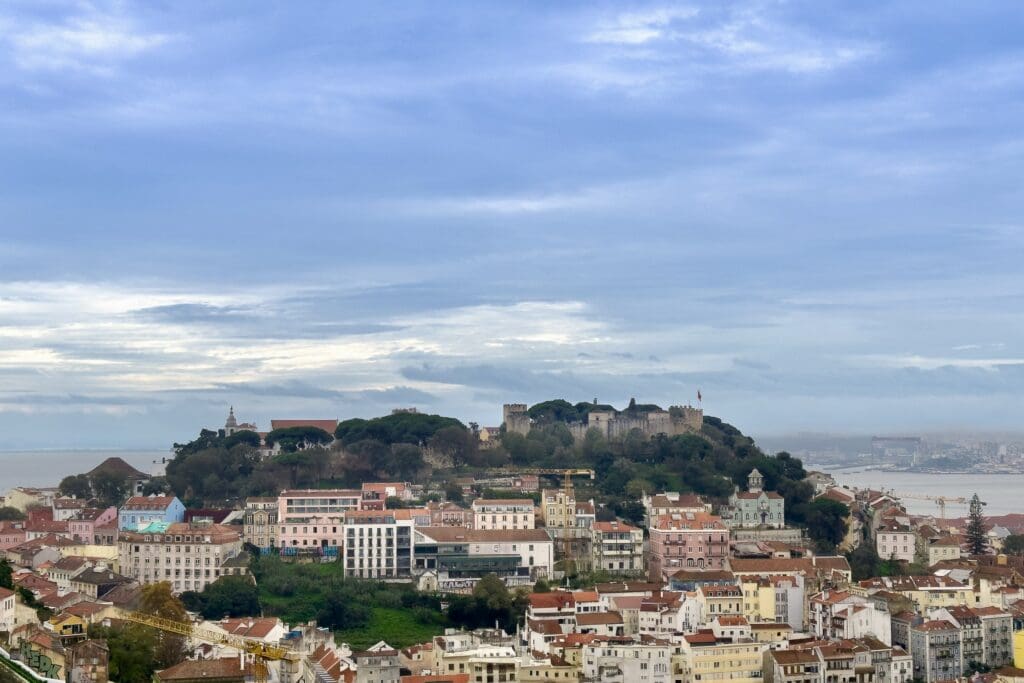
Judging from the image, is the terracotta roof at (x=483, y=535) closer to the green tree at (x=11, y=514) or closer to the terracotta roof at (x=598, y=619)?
the terracotta roof at (x=598, y=619)

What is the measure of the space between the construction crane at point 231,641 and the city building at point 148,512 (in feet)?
42.1

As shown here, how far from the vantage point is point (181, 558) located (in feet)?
164

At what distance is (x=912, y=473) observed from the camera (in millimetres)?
142125

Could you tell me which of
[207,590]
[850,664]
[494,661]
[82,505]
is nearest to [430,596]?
[207,590]

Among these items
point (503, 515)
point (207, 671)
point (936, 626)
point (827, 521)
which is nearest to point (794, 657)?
point (936, 626)

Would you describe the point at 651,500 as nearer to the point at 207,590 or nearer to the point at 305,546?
the point at 305,546

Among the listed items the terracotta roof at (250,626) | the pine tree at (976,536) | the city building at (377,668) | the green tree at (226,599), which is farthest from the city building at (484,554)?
the pine tree at (976,536)

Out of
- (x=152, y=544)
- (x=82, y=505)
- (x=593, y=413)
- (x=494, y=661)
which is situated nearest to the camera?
(x=494, y=661)

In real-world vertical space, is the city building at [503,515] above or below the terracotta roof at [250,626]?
above

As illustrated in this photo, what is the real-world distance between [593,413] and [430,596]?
99.2ft

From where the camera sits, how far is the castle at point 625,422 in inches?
2918

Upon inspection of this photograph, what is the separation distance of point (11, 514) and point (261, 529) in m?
13.8

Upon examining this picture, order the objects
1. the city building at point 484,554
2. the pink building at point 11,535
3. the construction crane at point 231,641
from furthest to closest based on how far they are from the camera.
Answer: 1. the pink building at point 11,535
2. the city building at point 484,554
3. the construction crane at point 231,641

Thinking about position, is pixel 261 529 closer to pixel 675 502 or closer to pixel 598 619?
pixel 675 502
